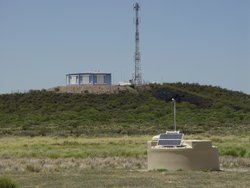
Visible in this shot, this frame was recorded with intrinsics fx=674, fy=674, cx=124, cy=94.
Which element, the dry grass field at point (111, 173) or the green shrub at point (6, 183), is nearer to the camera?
the green shrub at point (6, 183)

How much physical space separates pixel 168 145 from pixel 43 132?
3929cm

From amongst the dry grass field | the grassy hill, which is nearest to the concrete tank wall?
the dry grass field

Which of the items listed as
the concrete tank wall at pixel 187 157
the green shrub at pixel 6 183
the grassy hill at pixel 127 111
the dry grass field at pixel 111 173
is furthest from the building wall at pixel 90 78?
the green shrub at pixel 6 183

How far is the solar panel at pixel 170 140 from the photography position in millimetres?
27406

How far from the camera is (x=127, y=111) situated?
9238 centimetres

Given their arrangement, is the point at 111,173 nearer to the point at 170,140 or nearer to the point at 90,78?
the point at 170,140

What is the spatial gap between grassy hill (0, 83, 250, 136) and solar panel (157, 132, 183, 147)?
34918 millimetres

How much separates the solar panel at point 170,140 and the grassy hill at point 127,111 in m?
34.9

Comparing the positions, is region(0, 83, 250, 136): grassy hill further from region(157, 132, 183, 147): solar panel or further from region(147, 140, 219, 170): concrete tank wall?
region(147, 140, 219, 170): concrete tank wall

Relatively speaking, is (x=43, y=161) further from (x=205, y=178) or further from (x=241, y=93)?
(x=241, y=93)

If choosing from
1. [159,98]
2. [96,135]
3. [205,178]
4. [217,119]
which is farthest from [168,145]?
[159,98]

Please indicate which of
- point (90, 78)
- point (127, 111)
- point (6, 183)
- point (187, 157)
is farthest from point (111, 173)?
point (90, 78)

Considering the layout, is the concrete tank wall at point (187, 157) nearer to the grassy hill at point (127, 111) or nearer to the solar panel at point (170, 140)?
the solar panel at point (170, 140)

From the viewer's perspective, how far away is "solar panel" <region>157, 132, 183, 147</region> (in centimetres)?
2741
